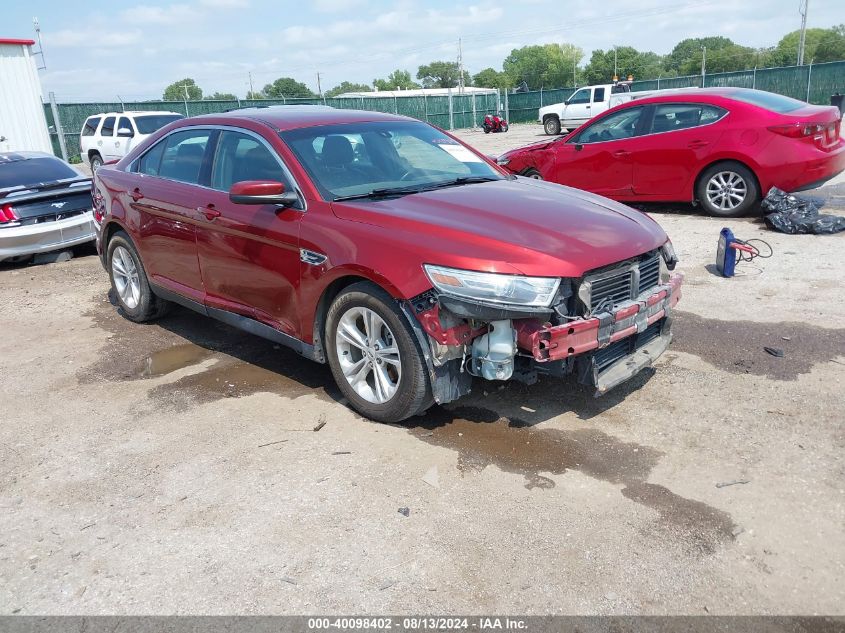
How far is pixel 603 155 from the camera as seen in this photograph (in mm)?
10031

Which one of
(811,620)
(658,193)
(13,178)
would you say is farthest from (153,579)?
(658,193)

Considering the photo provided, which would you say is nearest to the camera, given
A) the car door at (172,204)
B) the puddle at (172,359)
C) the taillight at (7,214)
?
the car door at (172,204)

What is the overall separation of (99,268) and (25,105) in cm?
1415

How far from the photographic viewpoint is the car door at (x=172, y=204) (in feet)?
16.9

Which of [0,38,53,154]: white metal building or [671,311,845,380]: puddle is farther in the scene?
[0,38,53,154]: white metal building

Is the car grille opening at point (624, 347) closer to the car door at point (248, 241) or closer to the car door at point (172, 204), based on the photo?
the car door at point (248, 241)

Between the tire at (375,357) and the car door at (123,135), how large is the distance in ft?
54.6

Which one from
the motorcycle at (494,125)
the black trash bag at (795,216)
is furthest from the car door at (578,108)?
the black trash bag at (795,216)

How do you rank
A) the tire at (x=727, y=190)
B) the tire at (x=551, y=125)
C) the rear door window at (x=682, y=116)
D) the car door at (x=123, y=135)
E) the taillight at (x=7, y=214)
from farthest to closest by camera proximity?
1. the tire at (x=551, y=125)
2. the car door at (x=123, y=135)
3. the rear door window at (x=682, y=116)
4. the tire at (x=727, y=190)
5. the taillight at (x=7, y=214)

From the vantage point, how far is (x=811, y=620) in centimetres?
253

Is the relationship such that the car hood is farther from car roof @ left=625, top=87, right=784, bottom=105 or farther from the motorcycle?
the motorcycle

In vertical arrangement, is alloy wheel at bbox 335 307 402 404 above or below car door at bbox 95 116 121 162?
below

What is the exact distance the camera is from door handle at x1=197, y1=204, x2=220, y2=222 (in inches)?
191

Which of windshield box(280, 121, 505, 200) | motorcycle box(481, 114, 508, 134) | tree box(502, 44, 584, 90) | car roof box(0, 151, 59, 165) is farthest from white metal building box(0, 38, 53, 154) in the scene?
tree box(502, 44, 584, 90)
